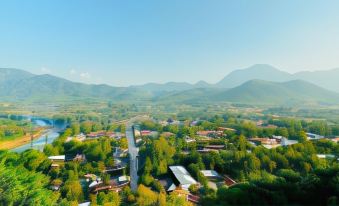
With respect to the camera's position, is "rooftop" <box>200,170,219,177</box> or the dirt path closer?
"rooftop" <box>200,170,219,177</box>

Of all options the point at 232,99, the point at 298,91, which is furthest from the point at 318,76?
the point at 232,99

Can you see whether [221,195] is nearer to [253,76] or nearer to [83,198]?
[83,198]

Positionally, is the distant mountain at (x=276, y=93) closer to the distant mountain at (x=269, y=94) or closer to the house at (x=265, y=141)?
the distant mountain at (x=269, y=94)

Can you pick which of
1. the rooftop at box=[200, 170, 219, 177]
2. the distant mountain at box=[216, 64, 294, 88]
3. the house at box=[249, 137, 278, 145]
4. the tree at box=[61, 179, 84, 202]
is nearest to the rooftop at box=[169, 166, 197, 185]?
the rooftop at box=[200, 170, 219, 177]

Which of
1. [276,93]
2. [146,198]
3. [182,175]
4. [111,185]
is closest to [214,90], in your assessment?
[276,93]

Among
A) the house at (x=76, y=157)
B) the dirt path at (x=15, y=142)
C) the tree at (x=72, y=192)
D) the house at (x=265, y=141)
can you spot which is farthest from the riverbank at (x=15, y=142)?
the house at (x=265, y=141)

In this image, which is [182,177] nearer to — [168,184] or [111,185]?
[168,184]

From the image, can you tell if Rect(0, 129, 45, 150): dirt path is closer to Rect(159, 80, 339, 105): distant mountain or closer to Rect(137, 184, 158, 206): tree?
Rect(137, 184, 158, 206): tree
